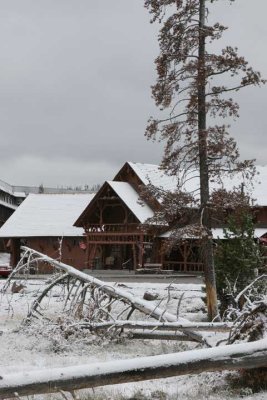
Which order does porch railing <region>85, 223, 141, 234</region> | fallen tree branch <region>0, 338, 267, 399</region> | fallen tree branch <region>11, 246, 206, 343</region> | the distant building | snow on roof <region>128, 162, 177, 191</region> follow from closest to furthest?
fallen tree branch <region>0, 338, 267, 399</region>
fallen tree branch <region>11, 246, 206, 343</region>
porch railing <region>85, 223, 141, 234</region>
snow on roof <region>128, 162, 177, 191</region>
the distant building

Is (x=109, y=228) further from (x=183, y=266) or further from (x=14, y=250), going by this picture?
(x=14, y=250)

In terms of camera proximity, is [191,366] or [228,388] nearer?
[191,366]

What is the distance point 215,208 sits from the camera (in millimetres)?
14711

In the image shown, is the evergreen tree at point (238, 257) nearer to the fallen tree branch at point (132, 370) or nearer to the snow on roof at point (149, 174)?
the fallen tree branch at point (132, 370)

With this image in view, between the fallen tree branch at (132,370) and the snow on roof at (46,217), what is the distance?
38.4 m

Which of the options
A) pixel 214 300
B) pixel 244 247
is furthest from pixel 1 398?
pixel 244 247

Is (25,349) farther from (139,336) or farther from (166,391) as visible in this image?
(166,391)

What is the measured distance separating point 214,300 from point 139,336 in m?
3.49

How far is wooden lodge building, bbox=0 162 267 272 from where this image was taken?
39438mm

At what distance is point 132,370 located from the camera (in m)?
6.21

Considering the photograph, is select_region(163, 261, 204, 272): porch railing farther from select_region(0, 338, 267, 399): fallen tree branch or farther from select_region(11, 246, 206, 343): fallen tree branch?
select_region(0, 338, 267, 399): fallen tree branch

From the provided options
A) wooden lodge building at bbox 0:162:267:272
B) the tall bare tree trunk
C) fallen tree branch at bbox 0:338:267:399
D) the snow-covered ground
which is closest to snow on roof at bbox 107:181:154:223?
wooden lodge building at bbox 0:162:267:272

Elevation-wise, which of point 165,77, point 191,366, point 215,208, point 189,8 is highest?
point 189,8

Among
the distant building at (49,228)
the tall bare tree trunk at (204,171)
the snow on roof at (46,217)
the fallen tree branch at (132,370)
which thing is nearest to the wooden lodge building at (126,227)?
the distant building at (49,228)
